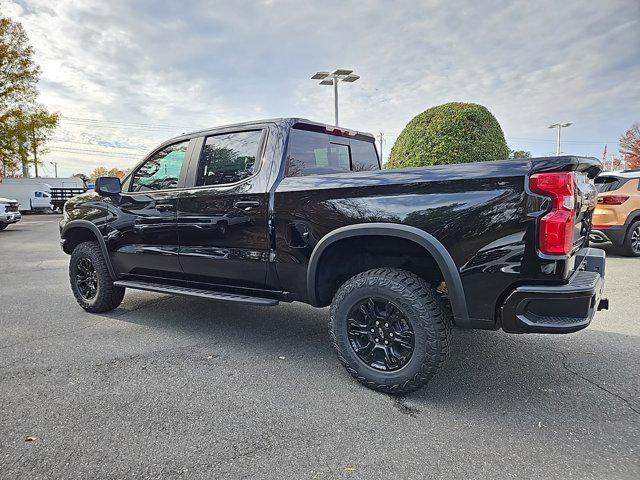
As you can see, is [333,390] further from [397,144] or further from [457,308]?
[397,144]

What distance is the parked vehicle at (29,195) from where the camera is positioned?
25.6m

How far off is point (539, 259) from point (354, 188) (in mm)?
1185

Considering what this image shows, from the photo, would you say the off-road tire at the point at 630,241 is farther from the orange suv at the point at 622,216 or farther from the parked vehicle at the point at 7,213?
the parked vehicle at the point at 7,213

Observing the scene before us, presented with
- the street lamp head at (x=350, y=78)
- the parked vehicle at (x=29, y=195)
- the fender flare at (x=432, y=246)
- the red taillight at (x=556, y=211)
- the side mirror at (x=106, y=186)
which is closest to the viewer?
the red taillight at (x=556, y=211)

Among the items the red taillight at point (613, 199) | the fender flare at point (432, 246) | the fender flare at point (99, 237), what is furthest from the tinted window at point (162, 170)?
the red taillight at point (613, 199)

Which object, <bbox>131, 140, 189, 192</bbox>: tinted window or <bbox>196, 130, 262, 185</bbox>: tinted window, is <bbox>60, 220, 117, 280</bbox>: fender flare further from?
<bbox>196, 130, 262, 185</bbox>: tinted window

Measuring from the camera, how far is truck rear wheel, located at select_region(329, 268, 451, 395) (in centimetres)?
262

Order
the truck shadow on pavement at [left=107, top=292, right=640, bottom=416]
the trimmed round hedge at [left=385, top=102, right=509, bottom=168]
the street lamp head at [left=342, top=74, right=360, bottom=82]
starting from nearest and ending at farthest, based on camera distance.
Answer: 1. the truck shadow on pavement at [left=107, top=292, right=640, bottom=416]
2. the trimmed round hedge at [left=385, top=102, right=509, bottom=168]
3. the street lamp head at [left=342, top=74, right=360, bottom=82]

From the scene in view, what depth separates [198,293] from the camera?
3.70 metres

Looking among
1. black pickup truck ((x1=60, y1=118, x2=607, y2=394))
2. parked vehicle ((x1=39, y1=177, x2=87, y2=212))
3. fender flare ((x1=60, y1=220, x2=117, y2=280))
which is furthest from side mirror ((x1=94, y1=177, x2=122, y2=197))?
parked vehicle ((x1=39, y1=177, x2=87, y2=212))

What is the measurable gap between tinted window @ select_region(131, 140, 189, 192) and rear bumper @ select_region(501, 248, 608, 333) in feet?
9.91

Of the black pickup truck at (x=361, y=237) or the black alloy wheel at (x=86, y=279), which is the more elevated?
the black pickup truck at (x=361, y=237)

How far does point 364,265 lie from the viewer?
3203mm

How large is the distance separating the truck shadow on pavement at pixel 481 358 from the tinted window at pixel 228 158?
1.46m
